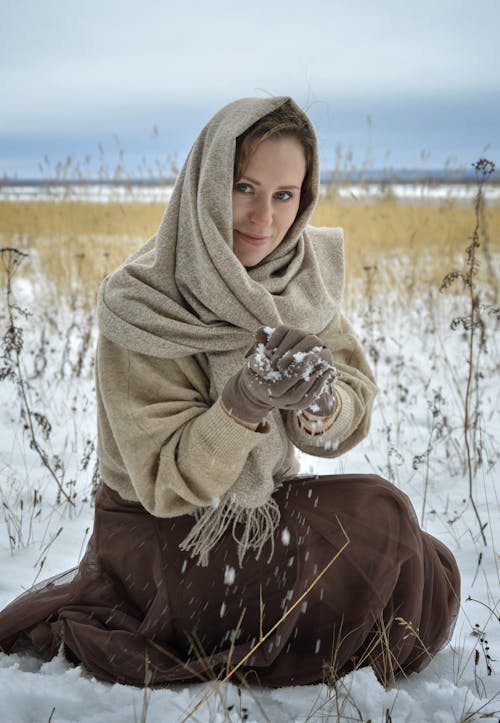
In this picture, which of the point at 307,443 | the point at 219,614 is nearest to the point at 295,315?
the point at 307,443

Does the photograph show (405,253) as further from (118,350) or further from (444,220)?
(118,350)

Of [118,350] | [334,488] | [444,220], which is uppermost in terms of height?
[444,220]

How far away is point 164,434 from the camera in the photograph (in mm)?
1618

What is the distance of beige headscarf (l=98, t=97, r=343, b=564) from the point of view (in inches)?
64.6

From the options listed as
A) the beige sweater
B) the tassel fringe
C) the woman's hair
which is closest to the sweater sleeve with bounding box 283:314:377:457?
the beige sweater

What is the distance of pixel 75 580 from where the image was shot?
1.83 m

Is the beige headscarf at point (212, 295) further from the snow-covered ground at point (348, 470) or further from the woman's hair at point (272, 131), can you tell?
the snow-covered ground at point (348, 470)

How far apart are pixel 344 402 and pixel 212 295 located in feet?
1.50

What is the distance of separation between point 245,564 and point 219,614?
14 cm

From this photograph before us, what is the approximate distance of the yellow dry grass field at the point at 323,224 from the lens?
242 inches

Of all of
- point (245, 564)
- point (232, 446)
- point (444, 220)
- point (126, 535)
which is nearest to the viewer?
point (232, 446)

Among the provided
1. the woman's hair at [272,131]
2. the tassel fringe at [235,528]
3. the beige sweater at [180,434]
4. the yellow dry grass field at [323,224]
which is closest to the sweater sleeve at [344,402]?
the beige sweater at [180,434]

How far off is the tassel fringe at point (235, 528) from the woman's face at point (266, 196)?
25.7 inches

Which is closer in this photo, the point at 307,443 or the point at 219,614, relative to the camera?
the point at 219,614
